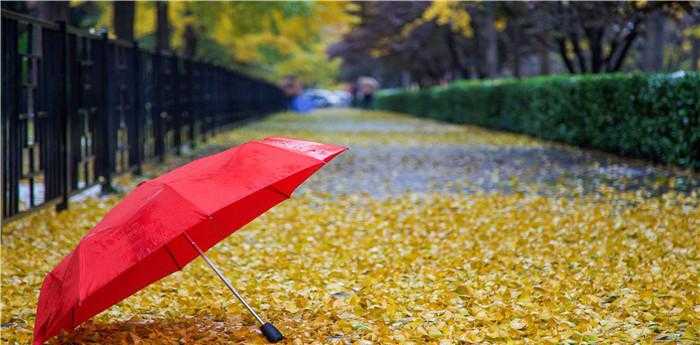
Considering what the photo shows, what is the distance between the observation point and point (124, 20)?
1717cm

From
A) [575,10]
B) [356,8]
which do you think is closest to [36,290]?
[575,10]

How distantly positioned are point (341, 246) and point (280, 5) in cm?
1511

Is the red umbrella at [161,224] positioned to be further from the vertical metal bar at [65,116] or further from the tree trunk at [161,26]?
the tree trunk at [161,26]

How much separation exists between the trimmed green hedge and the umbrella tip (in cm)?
890

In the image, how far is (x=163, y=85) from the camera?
15812 millimetres

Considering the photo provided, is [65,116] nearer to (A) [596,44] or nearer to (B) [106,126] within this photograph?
(B) [106,126]

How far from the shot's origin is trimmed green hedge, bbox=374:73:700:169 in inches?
522

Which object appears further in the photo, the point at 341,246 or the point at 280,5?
the point at 280,5

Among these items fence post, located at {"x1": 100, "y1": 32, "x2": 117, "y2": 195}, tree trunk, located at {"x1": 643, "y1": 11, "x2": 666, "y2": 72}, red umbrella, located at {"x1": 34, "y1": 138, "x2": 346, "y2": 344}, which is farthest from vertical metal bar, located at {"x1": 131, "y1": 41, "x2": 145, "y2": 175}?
tree trunk, located at {"x1": 643, "y1": 11, "x2": 666, "y2": 72}

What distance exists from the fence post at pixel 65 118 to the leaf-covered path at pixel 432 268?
23 centimetres

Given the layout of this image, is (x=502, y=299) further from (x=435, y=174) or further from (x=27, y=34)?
(x=435, y=174)

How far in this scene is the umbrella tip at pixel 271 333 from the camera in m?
5.02

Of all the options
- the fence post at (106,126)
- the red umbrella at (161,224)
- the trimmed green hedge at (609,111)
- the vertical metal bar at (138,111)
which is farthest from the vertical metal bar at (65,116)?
the trimmed green hedge at (609,111)

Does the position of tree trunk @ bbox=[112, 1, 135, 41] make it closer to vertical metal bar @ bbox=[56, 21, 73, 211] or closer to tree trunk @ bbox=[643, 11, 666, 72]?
vertical metal bar @ bbox=[56, 21, 73, 211]
